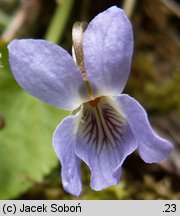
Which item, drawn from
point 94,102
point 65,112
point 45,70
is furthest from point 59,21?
point 45,70

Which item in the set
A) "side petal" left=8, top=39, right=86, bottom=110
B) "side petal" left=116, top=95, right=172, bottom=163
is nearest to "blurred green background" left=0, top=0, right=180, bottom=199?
"side petal" left=8, top=39, right=86, bottom=110

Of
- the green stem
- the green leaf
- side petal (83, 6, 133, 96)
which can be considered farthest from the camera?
the green stem

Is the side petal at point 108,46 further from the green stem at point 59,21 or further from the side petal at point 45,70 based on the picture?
the green stem at point 59,21

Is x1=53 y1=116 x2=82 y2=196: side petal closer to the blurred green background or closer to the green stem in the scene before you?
the blurred green background

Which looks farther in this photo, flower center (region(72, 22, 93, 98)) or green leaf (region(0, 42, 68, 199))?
green leaf (region(0, 42, 68, 199))

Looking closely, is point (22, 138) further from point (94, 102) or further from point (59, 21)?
point (59, 21)
